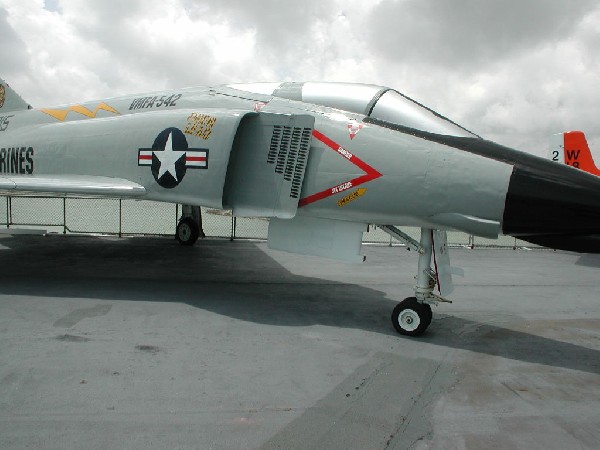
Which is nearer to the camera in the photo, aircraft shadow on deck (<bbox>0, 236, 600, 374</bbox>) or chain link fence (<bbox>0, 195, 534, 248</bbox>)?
aircraft shadow on deck (<bbox>0, 236, 600, 374</bbox>)

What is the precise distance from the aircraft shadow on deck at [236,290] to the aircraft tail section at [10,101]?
312cm

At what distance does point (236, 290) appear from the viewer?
6801 millimetres

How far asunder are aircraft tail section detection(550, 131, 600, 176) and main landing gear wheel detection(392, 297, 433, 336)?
46.9 feet

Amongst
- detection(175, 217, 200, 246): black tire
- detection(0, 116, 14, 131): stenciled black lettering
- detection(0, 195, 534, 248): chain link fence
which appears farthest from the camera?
detection(0, 195, 534, 248): chain link fence

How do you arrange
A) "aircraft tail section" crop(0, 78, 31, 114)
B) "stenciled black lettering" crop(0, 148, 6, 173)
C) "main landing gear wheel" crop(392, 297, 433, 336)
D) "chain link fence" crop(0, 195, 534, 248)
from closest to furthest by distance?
"main landing gear wheel" crop(392, 297, 433, 336) → "stenciled black lettering" crop(0, 148, 6, 173) → "aircraft tail section" crop(0, 78, 31, 114) → "chain link fence" crop(0, 195, 534, 248)

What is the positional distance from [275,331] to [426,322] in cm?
173

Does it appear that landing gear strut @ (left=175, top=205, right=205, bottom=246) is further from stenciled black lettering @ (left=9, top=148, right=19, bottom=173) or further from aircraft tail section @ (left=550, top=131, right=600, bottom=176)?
aircraft tail section @ (left=550, top=131, right=600, bottom=176)

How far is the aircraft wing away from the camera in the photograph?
595 cm

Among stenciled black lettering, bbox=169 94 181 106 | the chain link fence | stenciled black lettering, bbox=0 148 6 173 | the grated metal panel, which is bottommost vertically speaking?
the chain link fence

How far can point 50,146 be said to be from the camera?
708cm

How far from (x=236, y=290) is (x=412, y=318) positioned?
2.97m

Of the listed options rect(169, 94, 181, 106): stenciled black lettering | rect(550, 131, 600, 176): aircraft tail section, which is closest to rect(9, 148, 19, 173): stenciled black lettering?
rect(169, 94, 181, 106): stenciled black lettering

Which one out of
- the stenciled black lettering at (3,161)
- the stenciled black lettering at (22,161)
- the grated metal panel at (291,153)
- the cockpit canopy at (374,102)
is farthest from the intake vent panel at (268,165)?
the stenciled black lettering at (3,161)

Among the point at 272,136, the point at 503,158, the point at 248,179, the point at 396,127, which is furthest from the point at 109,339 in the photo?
the point at 503,158
